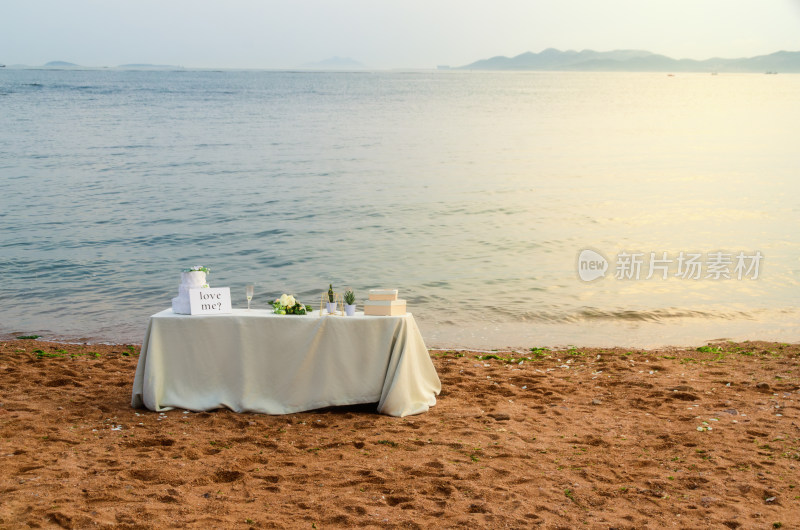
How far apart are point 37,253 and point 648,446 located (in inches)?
513

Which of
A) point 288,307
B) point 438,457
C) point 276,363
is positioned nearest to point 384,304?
point 288,307

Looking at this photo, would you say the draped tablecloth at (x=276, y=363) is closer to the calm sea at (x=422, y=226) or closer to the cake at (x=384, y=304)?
the cake at (x=384, y=304)

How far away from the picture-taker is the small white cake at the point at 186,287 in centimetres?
606

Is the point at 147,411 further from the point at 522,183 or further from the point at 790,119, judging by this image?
the point at 790,119

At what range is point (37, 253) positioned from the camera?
14430mm

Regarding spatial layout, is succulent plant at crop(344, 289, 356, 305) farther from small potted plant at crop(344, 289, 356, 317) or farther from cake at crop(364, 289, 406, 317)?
cake at crop(364, 289, 406, 317)

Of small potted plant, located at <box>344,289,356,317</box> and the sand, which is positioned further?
small potted plant, located at <box>344,289,356,317</box>

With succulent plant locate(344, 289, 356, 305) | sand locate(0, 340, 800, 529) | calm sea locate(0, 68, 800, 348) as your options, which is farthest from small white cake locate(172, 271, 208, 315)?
calm sea locate(0, 68, 800, 348)

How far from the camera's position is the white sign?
19.8 ft

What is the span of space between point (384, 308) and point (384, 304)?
0.11 ft

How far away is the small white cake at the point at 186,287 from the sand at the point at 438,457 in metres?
0.86

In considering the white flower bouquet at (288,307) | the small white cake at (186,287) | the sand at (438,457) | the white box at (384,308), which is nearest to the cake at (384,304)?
the white box at (384,308)

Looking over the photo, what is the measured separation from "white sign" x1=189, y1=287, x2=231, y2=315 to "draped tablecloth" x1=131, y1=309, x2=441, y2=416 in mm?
98

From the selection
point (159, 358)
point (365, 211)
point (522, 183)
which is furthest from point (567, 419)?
point (522, 183)
